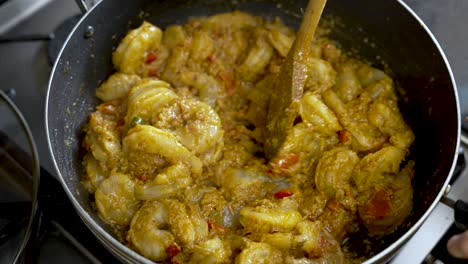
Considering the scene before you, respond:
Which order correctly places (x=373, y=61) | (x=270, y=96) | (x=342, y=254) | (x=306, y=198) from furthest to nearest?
1. (x=373, y=61)
2. (x=270, y=96)
3. (x=306, y=198)
4. (x=342, y=254)

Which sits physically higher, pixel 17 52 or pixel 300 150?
pixel 17 52

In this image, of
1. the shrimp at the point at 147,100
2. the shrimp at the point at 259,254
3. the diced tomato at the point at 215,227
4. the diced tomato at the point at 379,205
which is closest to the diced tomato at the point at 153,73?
the shrimp at the point at 147,100

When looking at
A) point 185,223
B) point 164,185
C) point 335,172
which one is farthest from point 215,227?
point 335,172

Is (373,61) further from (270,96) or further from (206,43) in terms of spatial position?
(206,43)

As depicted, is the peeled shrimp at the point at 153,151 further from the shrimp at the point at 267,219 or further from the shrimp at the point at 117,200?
the shrimp at the point at 267,219

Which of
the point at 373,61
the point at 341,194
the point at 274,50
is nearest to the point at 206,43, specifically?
the point at 274,50

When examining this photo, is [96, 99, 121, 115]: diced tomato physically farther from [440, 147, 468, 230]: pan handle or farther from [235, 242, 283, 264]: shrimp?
[440, 147, 468, 230]: pan handle

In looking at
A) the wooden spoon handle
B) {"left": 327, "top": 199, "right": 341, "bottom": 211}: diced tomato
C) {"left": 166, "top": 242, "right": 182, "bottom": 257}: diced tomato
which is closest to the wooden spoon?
the wooden spoon handle
